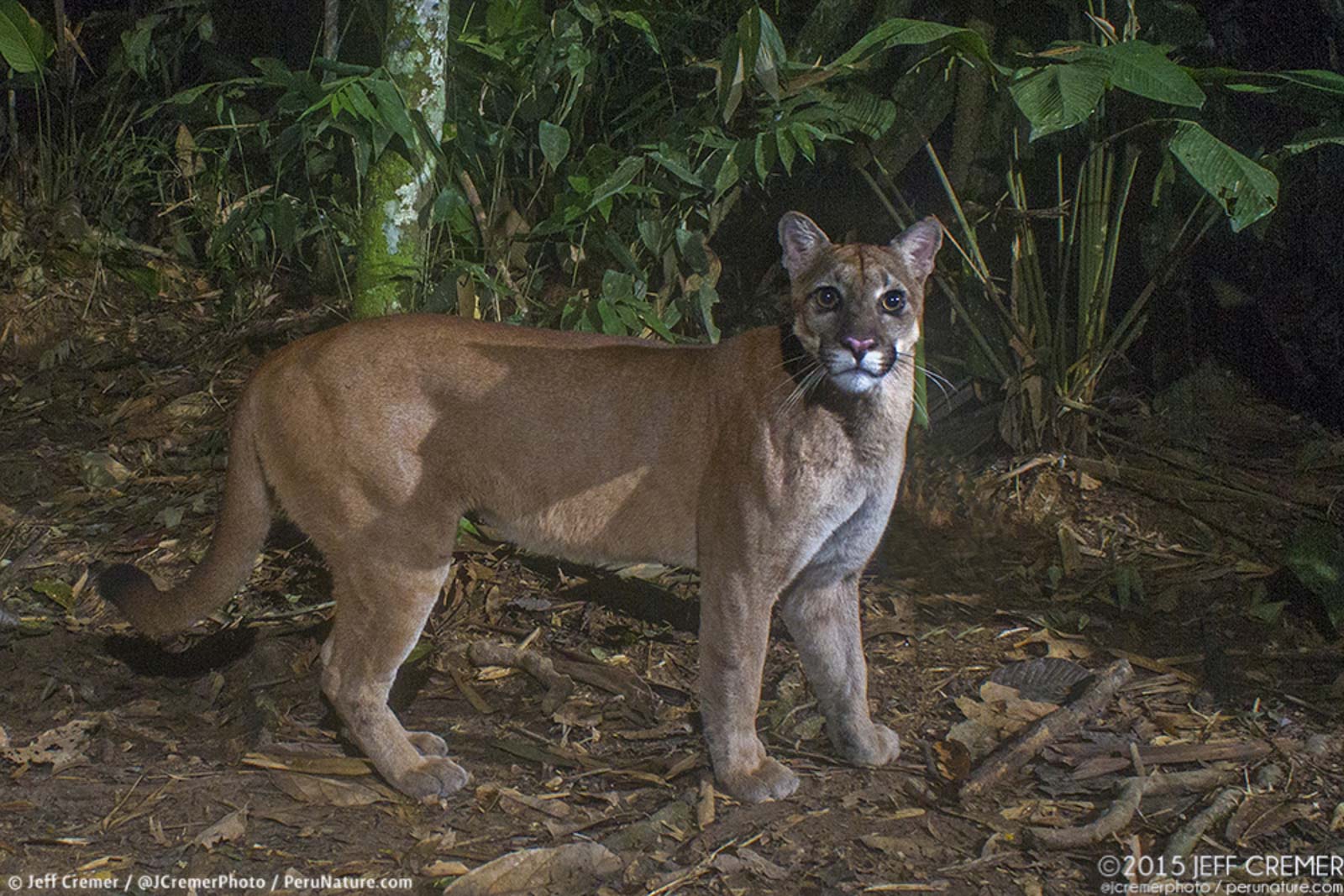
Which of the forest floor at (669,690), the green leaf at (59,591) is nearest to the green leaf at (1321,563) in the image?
the forest floor at (669,690)

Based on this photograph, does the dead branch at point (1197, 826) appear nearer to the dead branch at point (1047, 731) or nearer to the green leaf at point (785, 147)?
the dead branch at point (1047, 731)

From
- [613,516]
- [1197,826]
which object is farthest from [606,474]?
[1197,826]

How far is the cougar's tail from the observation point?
368 cm

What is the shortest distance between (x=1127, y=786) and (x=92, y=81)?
235 inches

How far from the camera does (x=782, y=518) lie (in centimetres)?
350

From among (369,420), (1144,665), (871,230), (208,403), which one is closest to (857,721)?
(1144,665)

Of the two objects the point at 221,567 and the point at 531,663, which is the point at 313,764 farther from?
the point at 531,663

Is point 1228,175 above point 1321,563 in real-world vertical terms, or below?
above

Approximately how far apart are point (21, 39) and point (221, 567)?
3703 millimetres

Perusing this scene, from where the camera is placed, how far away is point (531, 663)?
4203mm

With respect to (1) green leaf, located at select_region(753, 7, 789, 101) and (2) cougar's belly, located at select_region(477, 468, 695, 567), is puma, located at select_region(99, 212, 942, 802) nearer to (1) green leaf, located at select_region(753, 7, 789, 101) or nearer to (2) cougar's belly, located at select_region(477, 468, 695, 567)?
(2) cougar's belly, located at select_region(477, 468, 695, 567)

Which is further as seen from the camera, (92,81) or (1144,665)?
(92,81)

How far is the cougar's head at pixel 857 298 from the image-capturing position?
11.0 feet

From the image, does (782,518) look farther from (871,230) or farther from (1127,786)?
(871,230)
